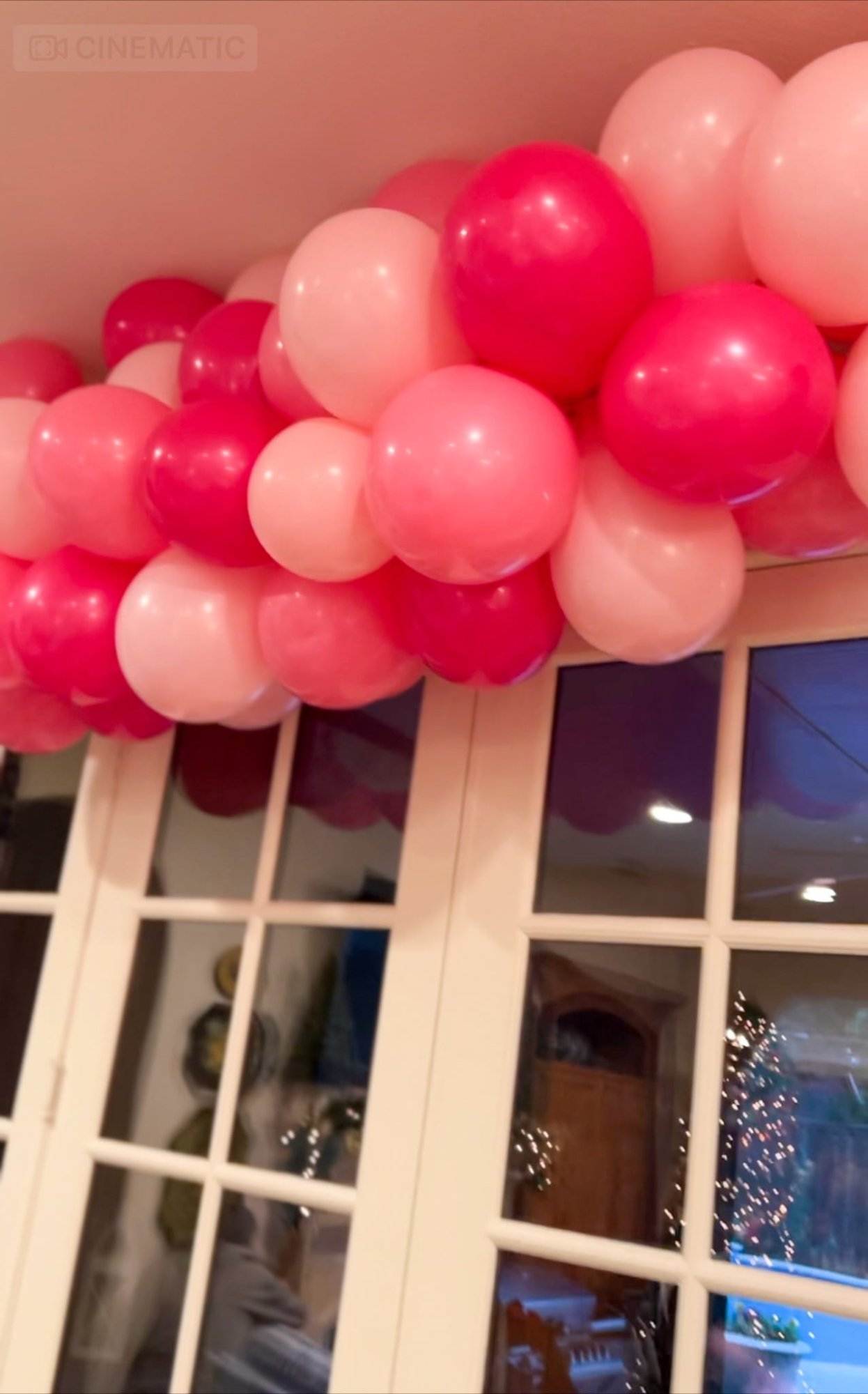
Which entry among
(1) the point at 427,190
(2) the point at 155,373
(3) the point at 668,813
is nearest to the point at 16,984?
(2) the point at 155,373

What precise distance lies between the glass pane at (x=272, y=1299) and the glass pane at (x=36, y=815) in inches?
28.9

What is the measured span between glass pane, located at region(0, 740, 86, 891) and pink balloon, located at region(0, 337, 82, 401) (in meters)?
0.66

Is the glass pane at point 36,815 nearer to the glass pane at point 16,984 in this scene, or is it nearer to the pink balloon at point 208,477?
the glass pane at point 16,984

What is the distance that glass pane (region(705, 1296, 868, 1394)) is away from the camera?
49.9 inches

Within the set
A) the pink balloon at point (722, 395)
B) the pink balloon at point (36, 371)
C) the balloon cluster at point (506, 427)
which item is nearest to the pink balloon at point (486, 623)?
the balloon cluster at point (506, 427)

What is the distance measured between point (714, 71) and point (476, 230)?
0.31m

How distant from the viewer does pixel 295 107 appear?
63.2 inches

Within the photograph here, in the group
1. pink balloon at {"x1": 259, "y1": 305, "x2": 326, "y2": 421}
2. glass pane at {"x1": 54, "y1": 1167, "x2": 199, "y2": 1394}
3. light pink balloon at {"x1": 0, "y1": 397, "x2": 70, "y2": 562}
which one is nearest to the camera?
pink balloon at {"x1": 259, "y1": 305, "x2": 326, "y2": 421}

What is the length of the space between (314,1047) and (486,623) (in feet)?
2.57

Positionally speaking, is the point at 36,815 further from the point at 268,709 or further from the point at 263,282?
the point at 263,282

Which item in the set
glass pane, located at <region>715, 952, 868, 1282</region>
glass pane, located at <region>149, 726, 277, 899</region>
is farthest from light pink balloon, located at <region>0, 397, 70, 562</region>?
glass pane, located at <region>715, 952, 868, 1282</region>

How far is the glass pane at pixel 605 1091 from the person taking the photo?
1.43m

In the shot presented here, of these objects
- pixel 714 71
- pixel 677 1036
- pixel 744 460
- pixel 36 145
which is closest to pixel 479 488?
pixel 744 460

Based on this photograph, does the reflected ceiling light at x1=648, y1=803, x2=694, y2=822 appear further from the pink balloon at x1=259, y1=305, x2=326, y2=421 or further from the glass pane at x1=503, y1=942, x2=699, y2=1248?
the pink balloon at x1=259, y1=305, x2=326, y2=421
